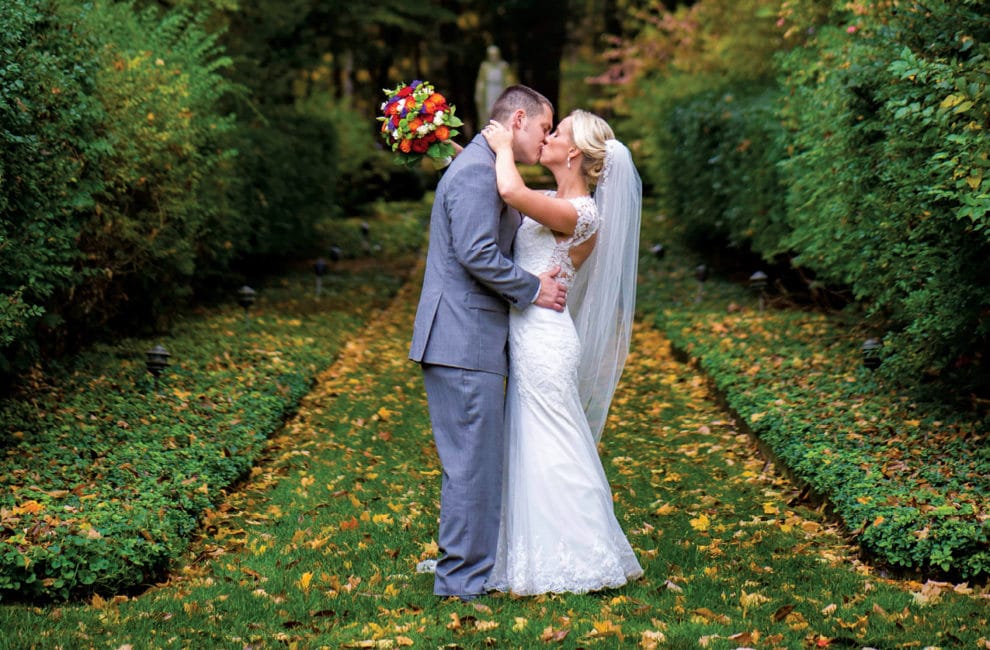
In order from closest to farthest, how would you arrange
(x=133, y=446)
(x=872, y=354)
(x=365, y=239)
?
(x=133, y=446) < (x=872, y=354) < (x=365, y=239)

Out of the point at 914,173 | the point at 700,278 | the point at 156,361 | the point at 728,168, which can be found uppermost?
the point at 728,168

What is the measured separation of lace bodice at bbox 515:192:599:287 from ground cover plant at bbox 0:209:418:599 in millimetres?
2290

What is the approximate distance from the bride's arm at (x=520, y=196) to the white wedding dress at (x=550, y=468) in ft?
0.28

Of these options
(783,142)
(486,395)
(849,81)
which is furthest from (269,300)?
(486,395)

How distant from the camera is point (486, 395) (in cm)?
510

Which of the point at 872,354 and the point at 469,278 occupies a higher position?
the point at 469,278

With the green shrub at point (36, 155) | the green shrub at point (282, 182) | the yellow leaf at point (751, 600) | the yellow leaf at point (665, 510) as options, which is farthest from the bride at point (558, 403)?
the green shrub at point (282, 182)

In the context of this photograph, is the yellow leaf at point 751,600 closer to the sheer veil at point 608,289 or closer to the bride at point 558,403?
the bride at point 558,403

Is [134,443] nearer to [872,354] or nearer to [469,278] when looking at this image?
[469,278]

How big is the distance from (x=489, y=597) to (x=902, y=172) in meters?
4.17

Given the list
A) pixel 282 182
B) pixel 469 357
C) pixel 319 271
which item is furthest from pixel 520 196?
pixel 282 182

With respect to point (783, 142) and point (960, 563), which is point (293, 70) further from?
point (960, 563)

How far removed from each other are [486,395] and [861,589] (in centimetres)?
199

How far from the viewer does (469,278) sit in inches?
201
